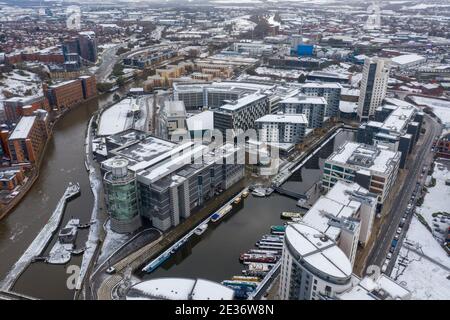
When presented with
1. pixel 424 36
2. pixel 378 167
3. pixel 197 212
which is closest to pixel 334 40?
pixel 424 36

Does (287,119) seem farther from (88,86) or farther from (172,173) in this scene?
(88,86)

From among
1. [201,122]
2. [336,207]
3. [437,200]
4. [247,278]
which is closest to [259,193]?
[336,207]

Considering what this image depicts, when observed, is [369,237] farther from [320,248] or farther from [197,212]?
[197,212]

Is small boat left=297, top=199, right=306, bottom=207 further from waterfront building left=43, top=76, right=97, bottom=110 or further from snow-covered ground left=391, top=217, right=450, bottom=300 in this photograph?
waterfront building left=43, top=76, right=97, bottom=110

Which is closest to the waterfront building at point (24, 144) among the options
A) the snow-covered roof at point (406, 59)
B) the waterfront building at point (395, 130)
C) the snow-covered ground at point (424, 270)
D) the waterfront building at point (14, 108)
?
the waterfront building at point (14, 108)

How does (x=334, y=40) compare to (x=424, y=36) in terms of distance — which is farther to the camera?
(x=424, y=36)

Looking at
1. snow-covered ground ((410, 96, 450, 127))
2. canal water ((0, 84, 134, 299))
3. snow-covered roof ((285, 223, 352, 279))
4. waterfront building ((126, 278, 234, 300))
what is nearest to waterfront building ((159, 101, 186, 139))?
canal water ((0, 84, 134, 299))
